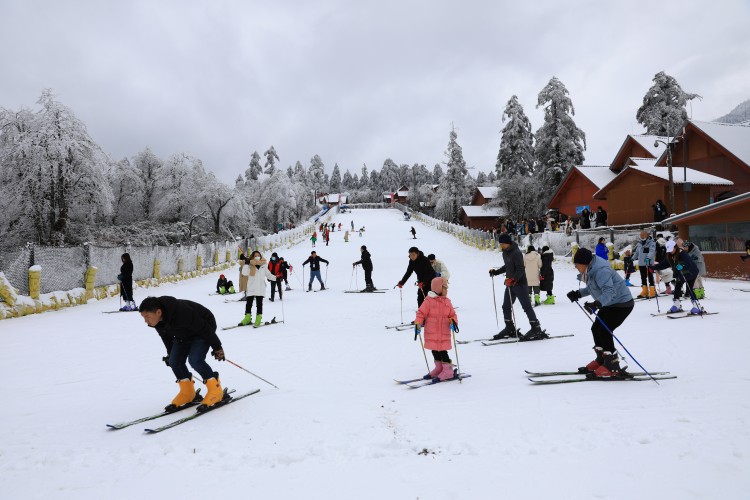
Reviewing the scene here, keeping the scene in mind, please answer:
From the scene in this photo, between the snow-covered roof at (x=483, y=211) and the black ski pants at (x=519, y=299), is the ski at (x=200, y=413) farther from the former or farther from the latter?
the snow-covered roof at (x=483, y=211)

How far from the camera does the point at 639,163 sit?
93.2ft

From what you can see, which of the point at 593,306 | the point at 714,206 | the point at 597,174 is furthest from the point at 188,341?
the point at 597,174

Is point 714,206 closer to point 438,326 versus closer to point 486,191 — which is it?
point 438,326

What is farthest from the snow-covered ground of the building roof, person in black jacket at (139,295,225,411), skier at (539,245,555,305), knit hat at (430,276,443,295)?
the building roof

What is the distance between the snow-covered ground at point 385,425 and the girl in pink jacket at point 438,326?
42 cm

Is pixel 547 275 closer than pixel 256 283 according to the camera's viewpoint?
No

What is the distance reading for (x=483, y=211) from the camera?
52312 mm

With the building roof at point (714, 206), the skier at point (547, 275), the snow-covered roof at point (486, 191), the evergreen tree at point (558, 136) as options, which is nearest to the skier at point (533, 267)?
the skier at point (547, 275)

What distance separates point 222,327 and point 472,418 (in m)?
7.44

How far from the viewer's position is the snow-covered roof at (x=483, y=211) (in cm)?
4950

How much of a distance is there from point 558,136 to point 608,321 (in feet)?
124

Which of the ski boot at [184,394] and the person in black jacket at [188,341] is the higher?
the person in black jacket at [188,341]

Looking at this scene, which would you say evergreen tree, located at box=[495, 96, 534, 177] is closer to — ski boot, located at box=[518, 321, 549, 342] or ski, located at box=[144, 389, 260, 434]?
ski boot, located at box=[518, 321, 549, 342]

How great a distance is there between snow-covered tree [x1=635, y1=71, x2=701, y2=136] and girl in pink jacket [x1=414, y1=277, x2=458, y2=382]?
152ft
